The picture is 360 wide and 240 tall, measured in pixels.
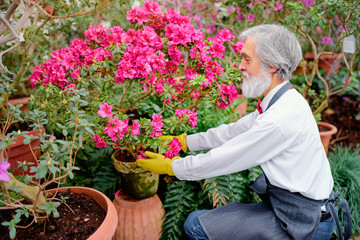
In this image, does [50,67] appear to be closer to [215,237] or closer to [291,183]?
[215,237]

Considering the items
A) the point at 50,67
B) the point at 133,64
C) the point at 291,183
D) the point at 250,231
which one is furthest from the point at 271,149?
the point at 50,67

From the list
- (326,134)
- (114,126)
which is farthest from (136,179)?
(326,134)

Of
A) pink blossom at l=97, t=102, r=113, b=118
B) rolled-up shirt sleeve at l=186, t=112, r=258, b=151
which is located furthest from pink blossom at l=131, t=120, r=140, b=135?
rolled-up shirt sleeve at l=186, t=112, r=258, b=151

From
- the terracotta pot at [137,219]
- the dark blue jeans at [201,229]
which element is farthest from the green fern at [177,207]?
the dark blue jeans at [201,229]

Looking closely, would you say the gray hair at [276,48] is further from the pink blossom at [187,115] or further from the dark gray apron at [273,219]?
the pink blossom at [187,115]

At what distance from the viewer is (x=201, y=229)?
5.59ft

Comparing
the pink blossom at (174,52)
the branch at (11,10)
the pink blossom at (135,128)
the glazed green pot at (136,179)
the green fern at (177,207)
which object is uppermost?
the branch at (11,10)

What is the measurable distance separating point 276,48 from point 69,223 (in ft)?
4.65

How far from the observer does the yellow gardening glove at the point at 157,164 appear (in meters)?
1.79

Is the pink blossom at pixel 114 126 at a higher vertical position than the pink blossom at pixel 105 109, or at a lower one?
lower

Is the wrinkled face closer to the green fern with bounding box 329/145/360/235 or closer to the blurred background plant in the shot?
the blurred background plant

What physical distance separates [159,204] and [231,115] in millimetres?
995

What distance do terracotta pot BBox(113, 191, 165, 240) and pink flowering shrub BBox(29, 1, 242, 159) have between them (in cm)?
35

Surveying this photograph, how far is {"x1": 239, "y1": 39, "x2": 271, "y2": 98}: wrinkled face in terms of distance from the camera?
5.42ft
